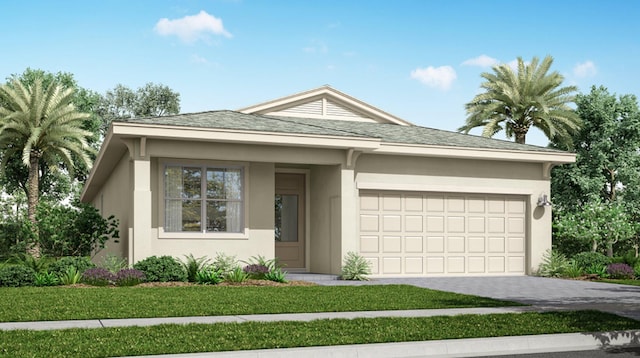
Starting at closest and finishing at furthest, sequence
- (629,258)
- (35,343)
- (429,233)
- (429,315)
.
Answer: (35,343) < (429,315) < (429,233) < (629,258)

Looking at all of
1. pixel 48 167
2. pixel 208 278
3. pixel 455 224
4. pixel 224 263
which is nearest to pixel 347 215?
pixel 224 263

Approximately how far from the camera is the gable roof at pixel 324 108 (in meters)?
25.5

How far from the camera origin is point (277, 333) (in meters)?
10.1

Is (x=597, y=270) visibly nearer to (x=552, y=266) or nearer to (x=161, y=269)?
(x=552, y=266)

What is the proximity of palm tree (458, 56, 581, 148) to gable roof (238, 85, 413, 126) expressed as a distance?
12999 millimetres

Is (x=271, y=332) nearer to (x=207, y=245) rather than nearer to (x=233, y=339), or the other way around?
(x=233, y=339)

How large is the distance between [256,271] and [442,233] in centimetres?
632

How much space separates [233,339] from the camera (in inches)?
379

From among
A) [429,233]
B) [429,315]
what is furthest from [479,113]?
[429,315]

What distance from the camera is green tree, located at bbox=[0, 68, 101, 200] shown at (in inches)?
1927

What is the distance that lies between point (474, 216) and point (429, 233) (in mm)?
1639

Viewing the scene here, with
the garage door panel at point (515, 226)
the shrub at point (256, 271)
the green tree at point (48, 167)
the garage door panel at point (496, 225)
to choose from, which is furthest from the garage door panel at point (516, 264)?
the green tree at point (48, 167)

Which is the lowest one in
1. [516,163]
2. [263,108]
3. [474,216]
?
[474,216]

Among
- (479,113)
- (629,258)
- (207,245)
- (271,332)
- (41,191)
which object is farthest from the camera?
(41,191)
